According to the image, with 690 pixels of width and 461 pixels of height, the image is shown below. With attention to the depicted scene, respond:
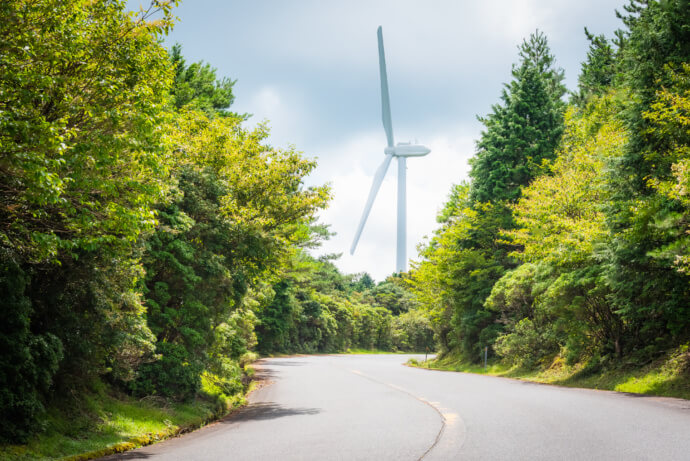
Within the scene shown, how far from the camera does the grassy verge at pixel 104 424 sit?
6829mm

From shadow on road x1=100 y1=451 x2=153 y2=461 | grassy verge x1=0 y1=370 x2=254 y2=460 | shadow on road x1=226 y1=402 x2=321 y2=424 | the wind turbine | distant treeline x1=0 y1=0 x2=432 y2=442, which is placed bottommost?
shadow on road x1=226 y1=402 x2=321 y2=424

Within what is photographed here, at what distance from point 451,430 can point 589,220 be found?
1320 cm

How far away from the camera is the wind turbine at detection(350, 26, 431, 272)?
2589 inches

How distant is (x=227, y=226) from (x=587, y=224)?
1183 centimetres

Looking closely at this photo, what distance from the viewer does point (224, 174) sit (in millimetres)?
14766

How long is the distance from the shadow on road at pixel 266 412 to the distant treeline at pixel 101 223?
4.17 feet

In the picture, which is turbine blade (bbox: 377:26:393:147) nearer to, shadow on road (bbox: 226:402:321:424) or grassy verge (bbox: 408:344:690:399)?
grassy verge (bbox: 408:344:690:399)

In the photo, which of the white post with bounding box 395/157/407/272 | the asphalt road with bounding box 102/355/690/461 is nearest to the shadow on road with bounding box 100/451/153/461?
the asphalt road with bounding box 102/355/690/461

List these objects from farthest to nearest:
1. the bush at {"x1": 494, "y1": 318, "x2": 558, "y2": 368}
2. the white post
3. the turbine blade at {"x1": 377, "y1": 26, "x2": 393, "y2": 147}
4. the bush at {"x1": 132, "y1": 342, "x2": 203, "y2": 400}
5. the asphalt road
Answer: the white post, the turbine blade at {"x1": 377, "y1": 26, "x2": 393, "y2": 147}, the bush at {"x1": 494, "y1": 318, "x2": 558, "y2": 368}, the bush at {"x1": 132, "y1": 342, "x2": 203, "y2": 400}, the asphalt road

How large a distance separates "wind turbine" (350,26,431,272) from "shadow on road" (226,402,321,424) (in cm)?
5759

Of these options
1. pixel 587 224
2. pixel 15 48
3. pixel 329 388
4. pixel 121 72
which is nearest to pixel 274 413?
pixel 329 388

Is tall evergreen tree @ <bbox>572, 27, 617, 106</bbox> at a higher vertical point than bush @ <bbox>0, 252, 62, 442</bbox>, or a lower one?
higher

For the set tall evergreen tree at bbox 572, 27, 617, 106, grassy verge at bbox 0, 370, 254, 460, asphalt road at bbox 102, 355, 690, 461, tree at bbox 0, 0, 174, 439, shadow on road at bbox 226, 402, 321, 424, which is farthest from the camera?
tall evergreen tree at bbox 572, 27, 617, 106

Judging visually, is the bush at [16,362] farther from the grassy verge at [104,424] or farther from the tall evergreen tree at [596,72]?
the tall evergreen tree at [596,72]
